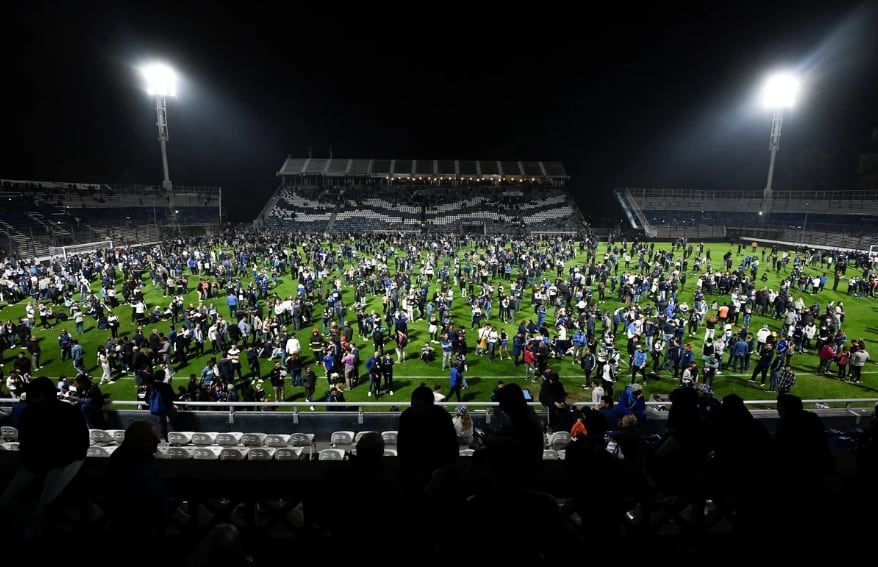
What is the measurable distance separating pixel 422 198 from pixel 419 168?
25.0ft

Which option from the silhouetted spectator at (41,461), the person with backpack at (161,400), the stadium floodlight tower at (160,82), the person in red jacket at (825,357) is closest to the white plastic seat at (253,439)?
the person with backpack at (161,400)

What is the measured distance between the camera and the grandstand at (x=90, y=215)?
125ft

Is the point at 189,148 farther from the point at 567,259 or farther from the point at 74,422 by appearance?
the point at 74,422

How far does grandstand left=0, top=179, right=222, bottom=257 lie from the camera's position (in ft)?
125

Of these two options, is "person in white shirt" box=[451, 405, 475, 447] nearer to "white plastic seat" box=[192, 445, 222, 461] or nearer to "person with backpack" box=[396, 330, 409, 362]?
"white plastic seat" box=[192, 445, 222, 461]

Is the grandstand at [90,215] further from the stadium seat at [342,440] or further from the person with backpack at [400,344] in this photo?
the stadium seat at [342,440]

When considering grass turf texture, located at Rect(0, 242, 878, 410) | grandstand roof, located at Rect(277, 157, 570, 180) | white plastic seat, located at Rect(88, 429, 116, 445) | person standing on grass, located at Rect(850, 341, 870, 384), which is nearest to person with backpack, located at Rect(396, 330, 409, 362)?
grass turf texture, located at Rect(0, 242, 878, 410)

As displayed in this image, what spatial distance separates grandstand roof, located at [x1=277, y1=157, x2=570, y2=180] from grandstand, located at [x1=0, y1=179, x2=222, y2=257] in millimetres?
14906

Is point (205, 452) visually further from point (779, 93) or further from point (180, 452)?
point (779, 93)

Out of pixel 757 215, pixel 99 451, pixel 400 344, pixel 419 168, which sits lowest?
pixel 99 451

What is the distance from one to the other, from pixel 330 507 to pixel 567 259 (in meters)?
35.8

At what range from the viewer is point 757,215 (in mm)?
57812

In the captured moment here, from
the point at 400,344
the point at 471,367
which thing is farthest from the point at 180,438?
the point at 471,367

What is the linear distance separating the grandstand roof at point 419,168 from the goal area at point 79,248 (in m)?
31.8
